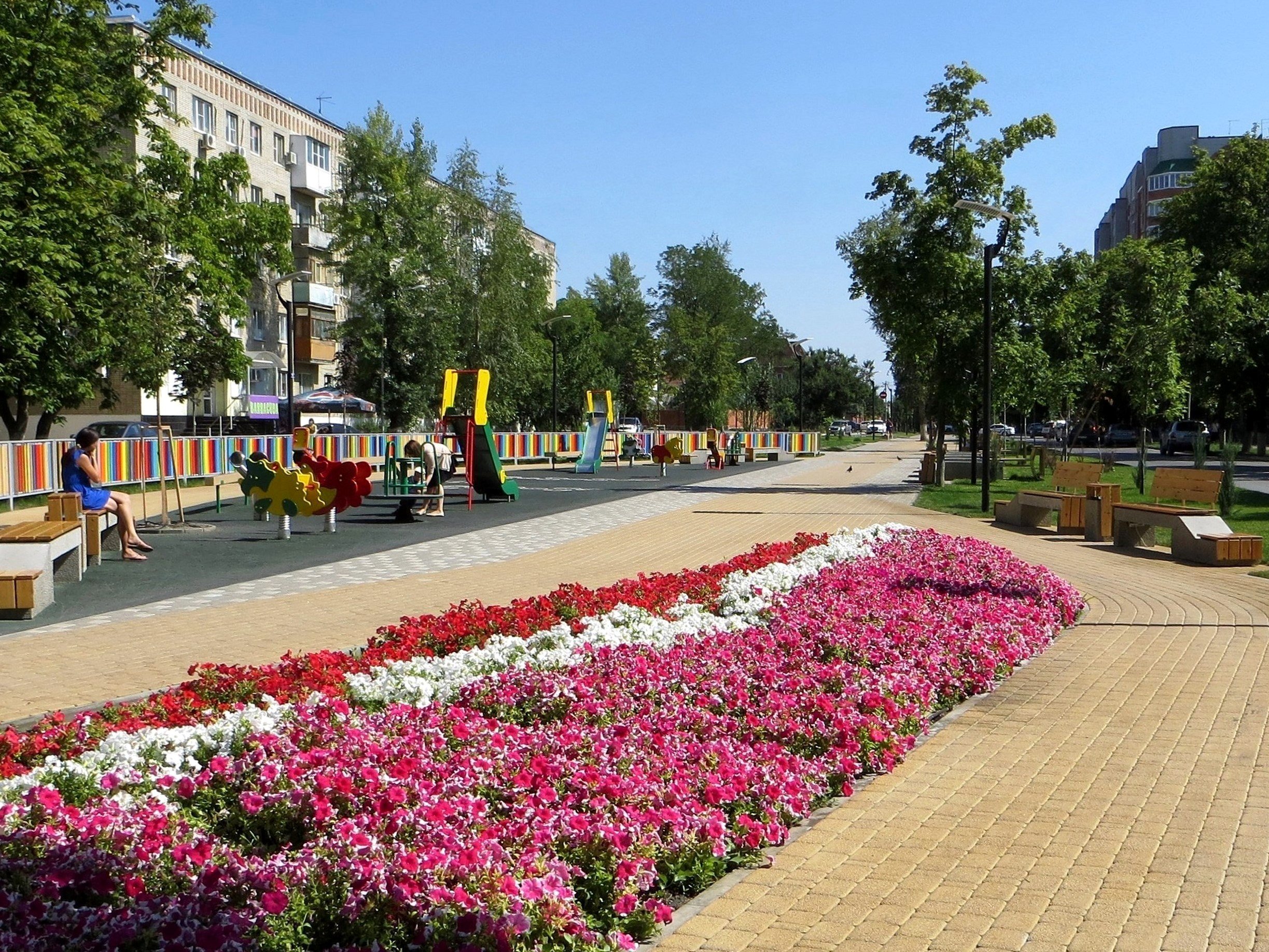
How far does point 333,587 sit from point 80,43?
74.5 feet

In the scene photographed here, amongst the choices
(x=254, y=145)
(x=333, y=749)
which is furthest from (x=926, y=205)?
(x=254, y=145)

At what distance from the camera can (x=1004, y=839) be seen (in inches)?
192

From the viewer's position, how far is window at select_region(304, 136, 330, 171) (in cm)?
6494

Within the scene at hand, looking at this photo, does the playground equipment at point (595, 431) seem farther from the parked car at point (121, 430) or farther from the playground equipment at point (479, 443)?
the playground equipment at point (479, 443)

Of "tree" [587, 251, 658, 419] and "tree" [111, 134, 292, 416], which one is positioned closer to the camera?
"tree" [111, 134, 292, 416]

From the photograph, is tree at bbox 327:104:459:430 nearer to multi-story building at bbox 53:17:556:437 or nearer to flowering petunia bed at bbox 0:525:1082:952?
multi-story building at bbox 53:17:556:437

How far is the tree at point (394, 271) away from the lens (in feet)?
181

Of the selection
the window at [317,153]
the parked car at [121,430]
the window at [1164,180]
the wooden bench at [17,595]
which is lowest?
the wooden bench at [17,595]

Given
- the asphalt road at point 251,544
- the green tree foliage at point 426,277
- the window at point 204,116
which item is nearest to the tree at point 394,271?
the green tree foliage at point 426,277

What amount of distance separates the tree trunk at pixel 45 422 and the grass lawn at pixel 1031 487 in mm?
20270

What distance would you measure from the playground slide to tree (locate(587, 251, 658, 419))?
186ft

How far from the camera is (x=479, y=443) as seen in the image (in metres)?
25.3

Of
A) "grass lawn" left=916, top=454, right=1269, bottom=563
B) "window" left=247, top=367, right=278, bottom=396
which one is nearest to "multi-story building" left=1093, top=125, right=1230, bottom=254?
"window" left=247, top=367, right=278, bottom=396

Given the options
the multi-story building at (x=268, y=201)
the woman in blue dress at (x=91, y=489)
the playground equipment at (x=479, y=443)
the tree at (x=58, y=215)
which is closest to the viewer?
the woman in blue dress at (x=91, y=489)
